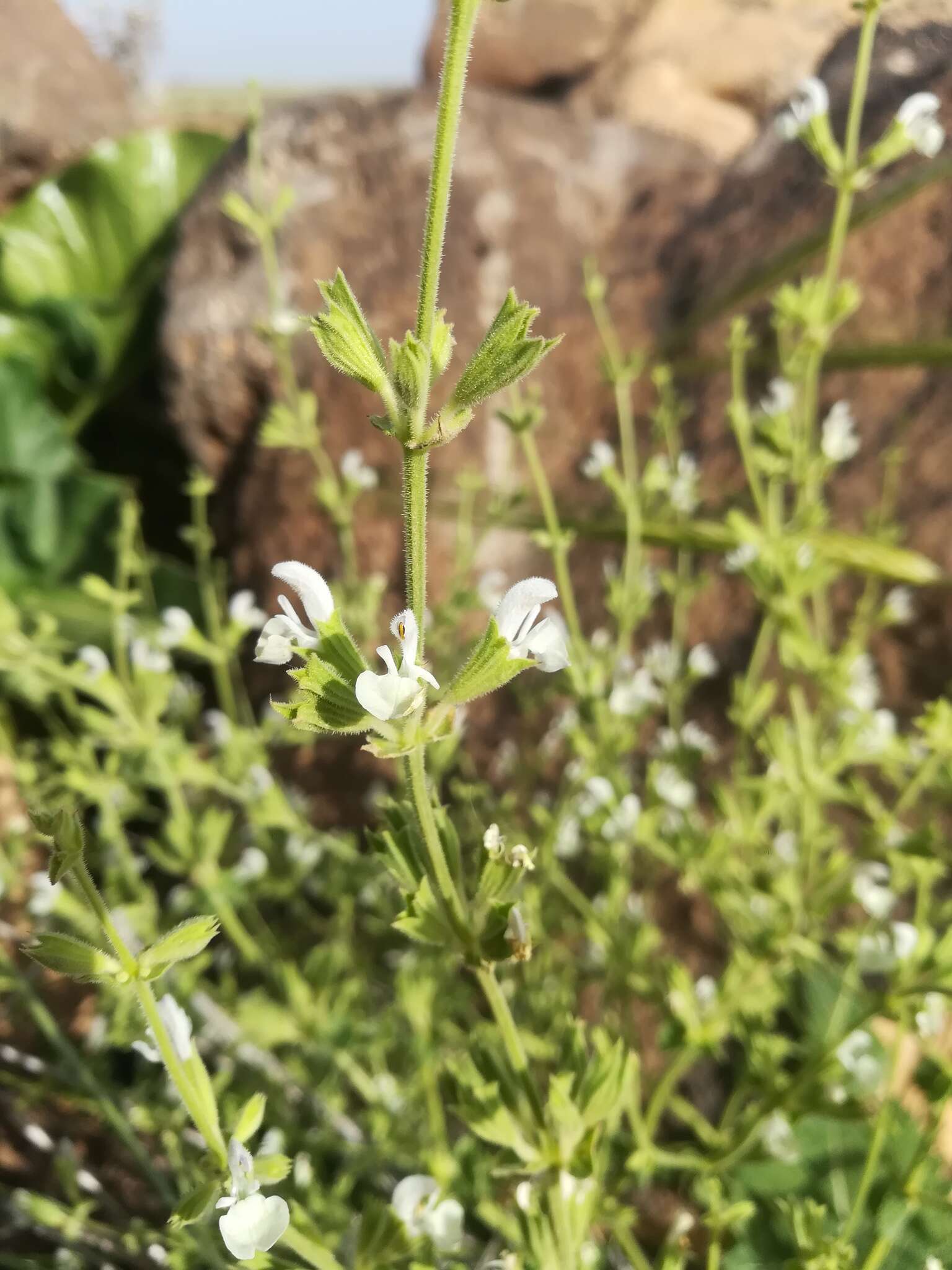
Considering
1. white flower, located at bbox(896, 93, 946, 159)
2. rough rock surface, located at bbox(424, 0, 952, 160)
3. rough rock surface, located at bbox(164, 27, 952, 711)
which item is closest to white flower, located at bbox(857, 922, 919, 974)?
white flower, located at bbox(896, 93, 946, 159)

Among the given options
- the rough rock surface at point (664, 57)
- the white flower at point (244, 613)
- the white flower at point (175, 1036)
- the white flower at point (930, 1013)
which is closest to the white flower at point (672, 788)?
the white flower at point (930, 1013)

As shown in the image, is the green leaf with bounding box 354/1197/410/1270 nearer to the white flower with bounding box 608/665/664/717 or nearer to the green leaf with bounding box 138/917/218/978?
the green leaf with bounding box 138/917/218/978

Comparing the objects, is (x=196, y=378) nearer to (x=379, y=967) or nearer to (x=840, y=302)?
(x=379, y=967)

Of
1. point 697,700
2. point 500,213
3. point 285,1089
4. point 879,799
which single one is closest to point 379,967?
point 285,1089

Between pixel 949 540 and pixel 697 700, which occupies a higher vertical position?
pixel 949 540

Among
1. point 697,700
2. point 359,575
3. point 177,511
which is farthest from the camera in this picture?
point 177,511

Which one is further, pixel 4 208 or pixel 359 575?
pixel 4 208
